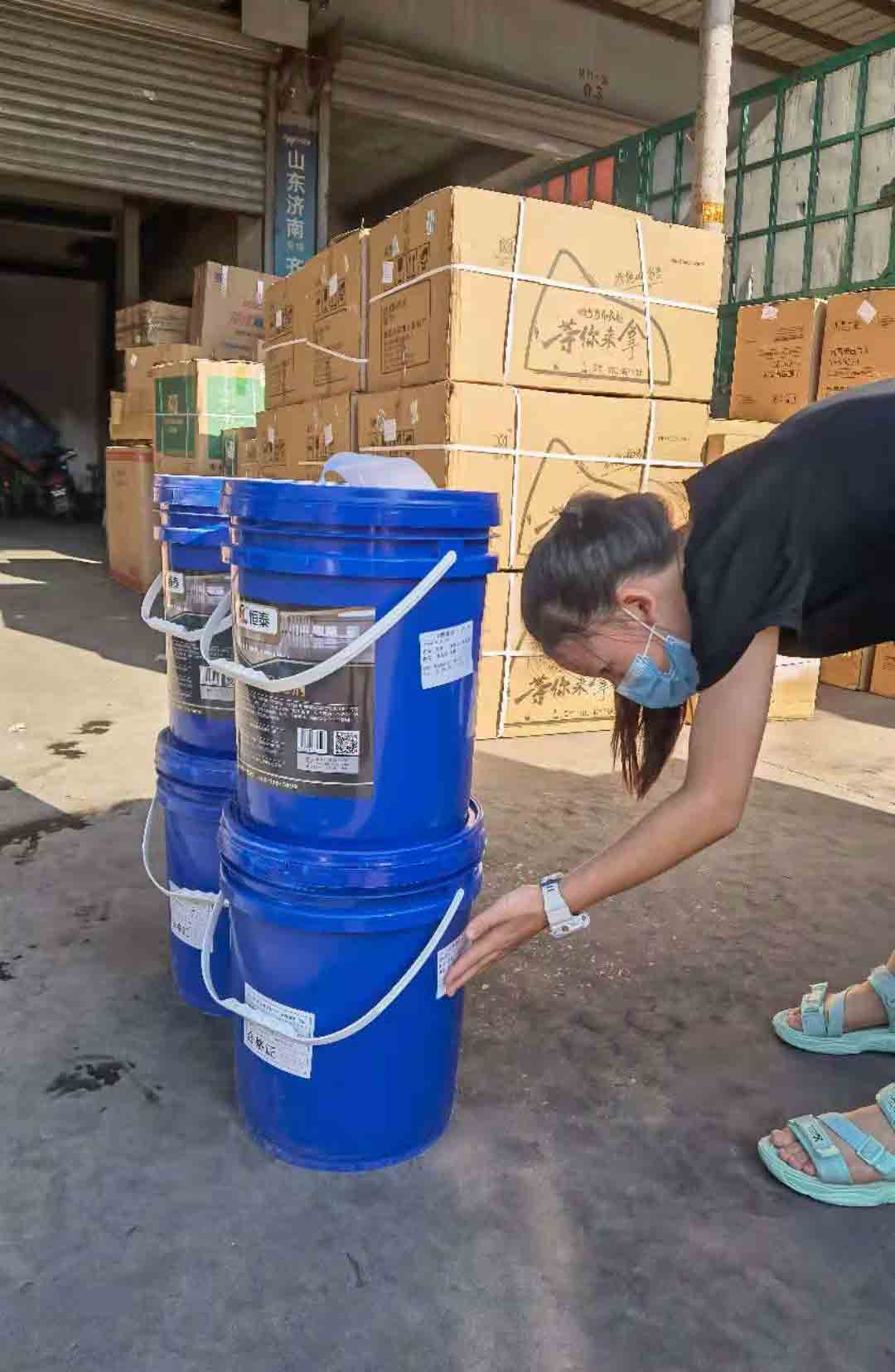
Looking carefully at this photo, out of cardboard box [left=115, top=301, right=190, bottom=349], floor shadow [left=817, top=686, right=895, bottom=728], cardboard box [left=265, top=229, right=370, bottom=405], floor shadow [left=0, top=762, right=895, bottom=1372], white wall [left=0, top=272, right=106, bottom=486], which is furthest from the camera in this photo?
white wall [left=0, top=272, right=106, bottom=486]

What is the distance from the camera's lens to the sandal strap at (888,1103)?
1.35 meters

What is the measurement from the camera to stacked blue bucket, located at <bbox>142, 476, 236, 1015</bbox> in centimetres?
156

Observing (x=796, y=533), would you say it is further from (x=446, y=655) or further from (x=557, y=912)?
(x=557, y=912)

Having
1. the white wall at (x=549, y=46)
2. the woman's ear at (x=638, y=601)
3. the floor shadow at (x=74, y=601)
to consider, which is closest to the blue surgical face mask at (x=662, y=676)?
the woman's ear at (x=638, y=601)

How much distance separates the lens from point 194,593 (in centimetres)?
158

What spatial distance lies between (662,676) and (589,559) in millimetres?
196

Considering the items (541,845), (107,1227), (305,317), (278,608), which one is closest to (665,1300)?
(107,1227)

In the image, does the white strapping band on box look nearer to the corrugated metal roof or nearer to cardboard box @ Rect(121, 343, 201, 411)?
cardboard box @ Rect(121, 343, 201, 411)

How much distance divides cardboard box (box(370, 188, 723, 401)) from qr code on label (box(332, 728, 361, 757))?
2179 mm

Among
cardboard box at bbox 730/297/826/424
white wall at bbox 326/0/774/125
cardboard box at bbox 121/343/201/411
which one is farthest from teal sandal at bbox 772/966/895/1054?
white wall at bbox 326/0/774/125

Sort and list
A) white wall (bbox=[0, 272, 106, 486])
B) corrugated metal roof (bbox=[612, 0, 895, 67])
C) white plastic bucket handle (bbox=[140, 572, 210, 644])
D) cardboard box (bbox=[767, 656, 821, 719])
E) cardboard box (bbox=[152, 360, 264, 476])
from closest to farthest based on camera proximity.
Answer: white plastic bucket handle (bbox=[140, 572, 210, 644]) → cardboard box (bbox=[767, 656, 821, 719]) → cardboard box (bbox=[152, 360, 264, 476]) → corrugated metal roof (bbox=[612, 0, 895, 67]) → white wall (bbox=[0, 272, 106, 486])

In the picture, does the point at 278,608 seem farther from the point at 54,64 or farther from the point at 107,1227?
the point at 54,64

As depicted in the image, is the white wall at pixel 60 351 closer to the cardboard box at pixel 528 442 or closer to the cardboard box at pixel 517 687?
the cardboard box at pixel 528 442

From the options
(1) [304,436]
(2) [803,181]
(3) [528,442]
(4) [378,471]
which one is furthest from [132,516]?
(4) [378,471]
